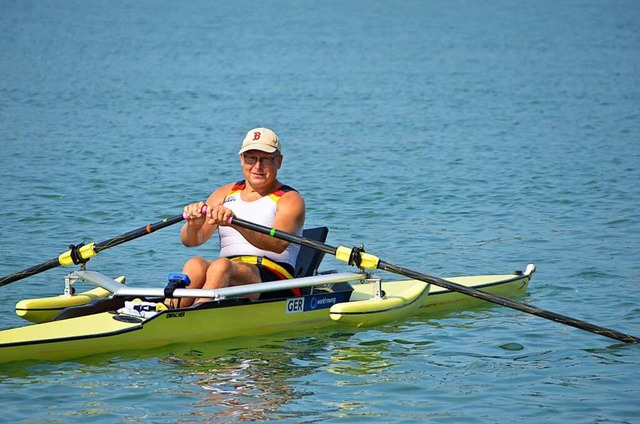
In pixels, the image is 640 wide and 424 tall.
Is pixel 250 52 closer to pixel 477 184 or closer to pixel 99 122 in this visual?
pixel 99 122

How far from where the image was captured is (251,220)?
9.81 m

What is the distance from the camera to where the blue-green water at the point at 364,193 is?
8.65 m

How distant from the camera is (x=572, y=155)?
21.2 metres

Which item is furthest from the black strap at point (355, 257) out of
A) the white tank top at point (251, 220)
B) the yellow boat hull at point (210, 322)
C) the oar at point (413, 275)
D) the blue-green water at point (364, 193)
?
the blue-green water at point (364, 193)

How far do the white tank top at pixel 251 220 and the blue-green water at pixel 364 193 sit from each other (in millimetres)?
742

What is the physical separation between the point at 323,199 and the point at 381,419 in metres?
9.29

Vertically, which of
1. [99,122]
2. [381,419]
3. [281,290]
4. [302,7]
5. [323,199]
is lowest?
[381,419]

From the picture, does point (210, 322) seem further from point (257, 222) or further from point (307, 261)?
point (307, 261)

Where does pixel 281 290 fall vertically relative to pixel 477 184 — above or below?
below

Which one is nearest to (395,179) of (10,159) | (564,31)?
(10,159)

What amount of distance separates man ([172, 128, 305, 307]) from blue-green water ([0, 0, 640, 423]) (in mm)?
620

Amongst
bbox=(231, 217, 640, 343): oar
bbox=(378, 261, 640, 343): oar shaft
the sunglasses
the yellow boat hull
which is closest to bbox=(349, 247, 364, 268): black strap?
bbox=(231, 217, 640, 343): oar

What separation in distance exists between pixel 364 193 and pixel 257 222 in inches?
313

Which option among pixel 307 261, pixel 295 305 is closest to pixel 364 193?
pixel 307 261
